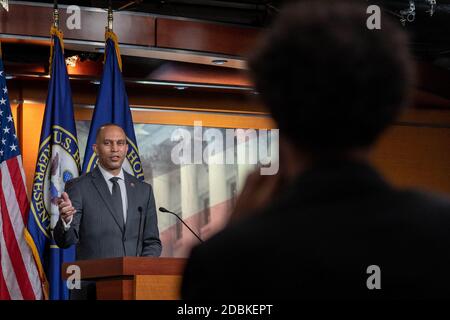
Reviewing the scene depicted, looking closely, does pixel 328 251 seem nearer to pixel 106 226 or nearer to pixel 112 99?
pixel 106 226

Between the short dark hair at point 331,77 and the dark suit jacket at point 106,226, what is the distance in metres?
3.70

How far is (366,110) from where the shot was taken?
36.1 inches

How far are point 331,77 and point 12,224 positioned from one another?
5.02m

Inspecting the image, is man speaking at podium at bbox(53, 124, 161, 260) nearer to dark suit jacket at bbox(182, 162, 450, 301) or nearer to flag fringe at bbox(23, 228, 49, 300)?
flag fringe at bbox(23, 228, 49, 300)

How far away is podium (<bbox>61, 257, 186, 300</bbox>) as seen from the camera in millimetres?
3330

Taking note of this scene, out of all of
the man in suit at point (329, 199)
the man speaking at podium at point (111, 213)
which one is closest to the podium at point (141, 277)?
the man speaking at podium at point (111, 213)

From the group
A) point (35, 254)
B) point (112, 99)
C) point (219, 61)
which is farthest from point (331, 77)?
point (219, 61)

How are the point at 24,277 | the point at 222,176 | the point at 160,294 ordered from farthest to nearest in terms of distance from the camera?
1. the point at 222,176
2. the point at 24,277
3. the point at 160,294

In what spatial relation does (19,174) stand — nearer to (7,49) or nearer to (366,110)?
(7,49)

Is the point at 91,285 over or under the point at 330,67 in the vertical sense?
under

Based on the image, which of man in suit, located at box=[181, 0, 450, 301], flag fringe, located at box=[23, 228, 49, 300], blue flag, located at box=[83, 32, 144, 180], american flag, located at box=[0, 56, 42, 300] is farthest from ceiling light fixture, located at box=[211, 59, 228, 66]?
man in suit, located at box=[181, 0, 450, 301]

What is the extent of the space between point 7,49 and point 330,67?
6.05 m
